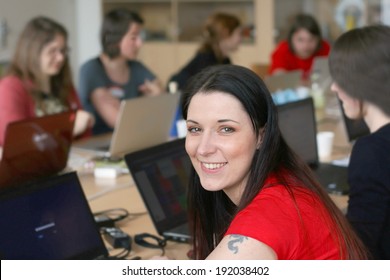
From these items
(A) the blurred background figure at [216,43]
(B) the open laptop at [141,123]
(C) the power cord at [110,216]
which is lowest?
(C) the power cord at [110,216]

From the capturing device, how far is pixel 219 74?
5.02ft

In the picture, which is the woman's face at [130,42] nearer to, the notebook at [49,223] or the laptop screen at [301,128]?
the laptop screen at [301,128]

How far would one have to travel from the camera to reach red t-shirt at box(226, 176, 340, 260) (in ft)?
4.26

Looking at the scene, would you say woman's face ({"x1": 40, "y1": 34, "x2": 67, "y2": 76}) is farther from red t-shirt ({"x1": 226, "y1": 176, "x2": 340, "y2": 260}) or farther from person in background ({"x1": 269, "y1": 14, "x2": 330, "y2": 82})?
red t-shirt ({"x1": 226, "y1": 176, "x2": 340, "y2": 260})

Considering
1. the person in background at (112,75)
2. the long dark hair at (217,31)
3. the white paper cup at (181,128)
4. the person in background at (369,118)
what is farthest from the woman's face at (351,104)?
the long dark hair at (217,31)

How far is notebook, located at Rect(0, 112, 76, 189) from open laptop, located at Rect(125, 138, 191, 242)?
482mm

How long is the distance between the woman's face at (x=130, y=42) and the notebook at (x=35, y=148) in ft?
4.51

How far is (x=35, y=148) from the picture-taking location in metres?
2.47

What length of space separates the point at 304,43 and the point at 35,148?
10.0 ft

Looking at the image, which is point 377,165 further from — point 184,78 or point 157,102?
point 184,78

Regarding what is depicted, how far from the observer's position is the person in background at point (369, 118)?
1.97m

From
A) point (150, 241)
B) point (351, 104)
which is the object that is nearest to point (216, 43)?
point (351, 104)

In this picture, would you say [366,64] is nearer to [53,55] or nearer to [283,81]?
[53,55]
